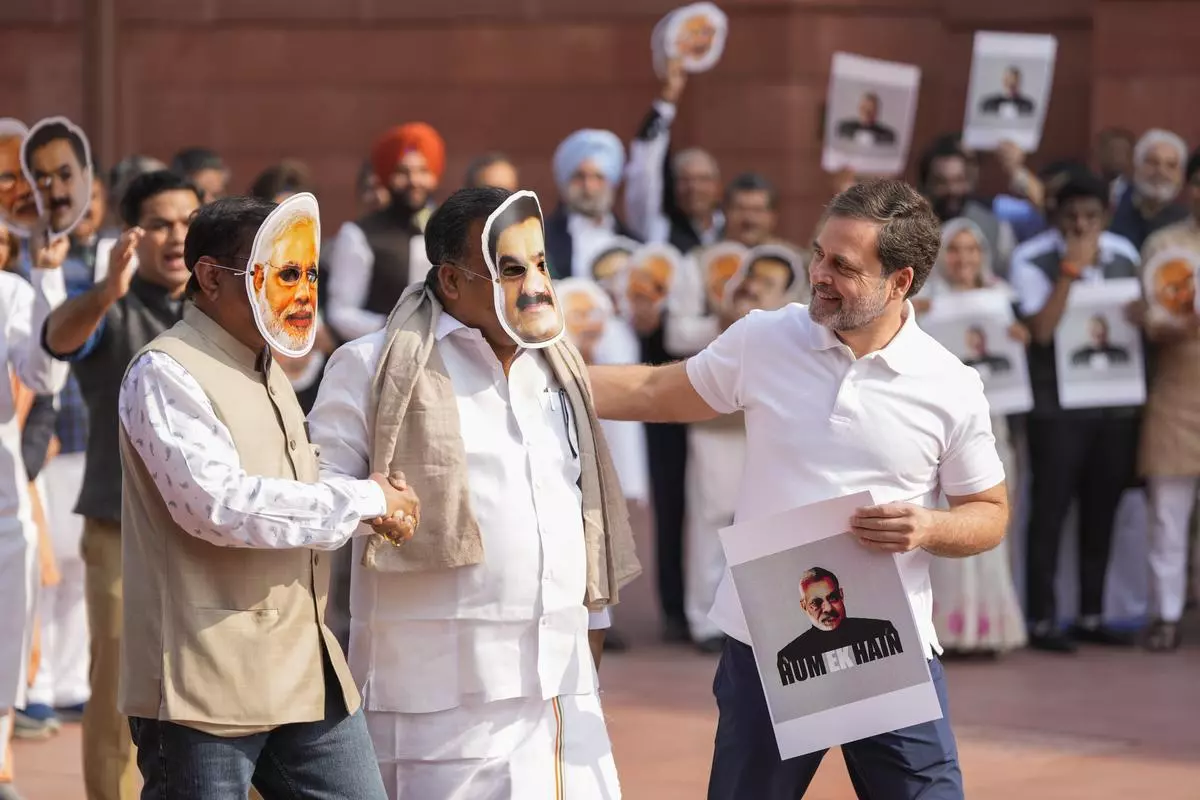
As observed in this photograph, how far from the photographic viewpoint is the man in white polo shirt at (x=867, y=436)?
446cm

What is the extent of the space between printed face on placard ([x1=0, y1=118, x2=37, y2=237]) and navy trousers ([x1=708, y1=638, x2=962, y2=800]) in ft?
9.58

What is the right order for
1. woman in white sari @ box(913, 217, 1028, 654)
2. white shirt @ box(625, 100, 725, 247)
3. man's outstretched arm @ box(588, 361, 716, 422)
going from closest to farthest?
1. man's outstretched arm @ box(588, 361, 716, 422)
2. woman in white sari @ box(913, 217, 1028, 654)
3. white shirt @ box(625, 100, 725, 247)

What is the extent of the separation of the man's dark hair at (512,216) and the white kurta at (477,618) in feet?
0.72

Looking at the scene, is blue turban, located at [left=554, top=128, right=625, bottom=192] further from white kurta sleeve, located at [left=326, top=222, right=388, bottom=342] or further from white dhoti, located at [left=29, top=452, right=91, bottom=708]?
white dhoti, located at [left=29, top=452, right=91, bottom=708]

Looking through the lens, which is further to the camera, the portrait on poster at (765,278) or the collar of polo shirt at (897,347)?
the portrait on poster at (765,278)

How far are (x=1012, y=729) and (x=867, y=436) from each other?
3831 millimetres

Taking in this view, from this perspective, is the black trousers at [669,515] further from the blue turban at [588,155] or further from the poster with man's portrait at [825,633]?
the poster with man's portrait at [825,633]

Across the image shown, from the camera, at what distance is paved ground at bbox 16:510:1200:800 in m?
6.98

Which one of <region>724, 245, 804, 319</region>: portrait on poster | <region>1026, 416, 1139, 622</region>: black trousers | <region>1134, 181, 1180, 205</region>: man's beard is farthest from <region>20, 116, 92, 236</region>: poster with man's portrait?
<region>1134, 181, 1180, 205</region>: man's beard

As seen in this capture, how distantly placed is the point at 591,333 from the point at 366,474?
4979 mm

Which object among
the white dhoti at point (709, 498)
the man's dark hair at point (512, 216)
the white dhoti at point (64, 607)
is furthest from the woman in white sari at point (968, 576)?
the man's dark hair at point (512, 216)

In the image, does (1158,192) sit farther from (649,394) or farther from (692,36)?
(649,394)

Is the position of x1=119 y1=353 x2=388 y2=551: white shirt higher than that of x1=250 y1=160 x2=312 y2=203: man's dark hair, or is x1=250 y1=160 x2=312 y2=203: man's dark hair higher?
x1=250 y1=160 x2=312 y2=203: man's dark hair

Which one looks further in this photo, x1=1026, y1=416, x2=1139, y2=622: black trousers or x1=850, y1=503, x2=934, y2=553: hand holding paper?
x1=1026, y1=416, x2=1139, y2=622: black trousers
